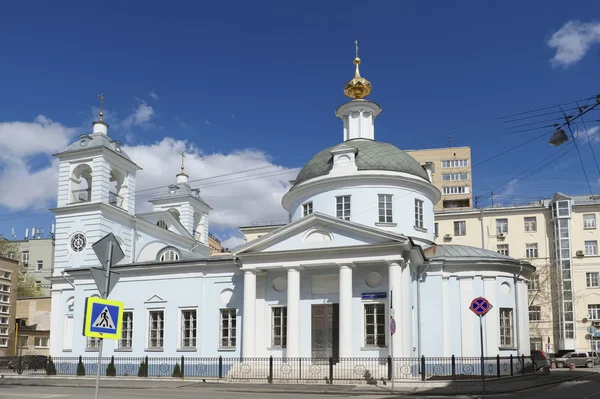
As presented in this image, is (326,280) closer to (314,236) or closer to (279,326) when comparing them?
(314,236)

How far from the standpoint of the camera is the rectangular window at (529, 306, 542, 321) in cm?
5672

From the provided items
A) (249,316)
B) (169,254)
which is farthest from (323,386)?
(169,254)

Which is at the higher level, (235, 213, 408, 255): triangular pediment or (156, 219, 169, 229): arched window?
(156, 219, 169, 229): arched window

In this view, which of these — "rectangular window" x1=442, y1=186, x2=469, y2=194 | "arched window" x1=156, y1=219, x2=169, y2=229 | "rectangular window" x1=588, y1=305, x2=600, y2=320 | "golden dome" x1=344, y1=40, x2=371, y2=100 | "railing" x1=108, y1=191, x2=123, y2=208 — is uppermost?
"rectangular window" x1=442, y1=186, x2=469, y2=194

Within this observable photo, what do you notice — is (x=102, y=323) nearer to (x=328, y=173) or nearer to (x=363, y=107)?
(x=328, y=173)

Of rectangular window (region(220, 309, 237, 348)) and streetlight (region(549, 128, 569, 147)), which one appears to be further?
rectangular window (region(220, 309, 237, 348))

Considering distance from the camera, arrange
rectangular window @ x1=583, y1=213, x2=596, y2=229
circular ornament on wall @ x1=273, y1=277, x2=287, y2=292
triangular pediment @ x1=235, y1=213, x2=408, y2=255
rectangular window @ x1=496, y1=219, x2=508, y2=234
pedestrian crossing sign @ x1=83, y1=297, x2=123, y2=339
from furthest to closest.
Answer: rectangular window @ x1=496, y1=219, x2=508, y2=234 → rectangular window @ x1=583, y1=213, x2=596, y2=229 → circular ornament on wall @ x1=273, y1=277, x2=287, y2=292 → triangular pediment @ x1=235, y1=213, x2=408, y2=255 → pedestrian crossing sign @ x1=83, y1=297, x2=123, y2=339

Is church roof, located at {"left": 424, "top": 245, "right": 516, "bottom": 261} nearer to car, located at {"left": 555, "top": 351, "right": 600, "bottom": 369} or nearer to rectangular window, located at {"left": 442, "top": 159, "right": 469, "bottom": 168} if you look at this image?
car, located at {"left": 555, "top": 351, "right": 600, "bottom": 369}

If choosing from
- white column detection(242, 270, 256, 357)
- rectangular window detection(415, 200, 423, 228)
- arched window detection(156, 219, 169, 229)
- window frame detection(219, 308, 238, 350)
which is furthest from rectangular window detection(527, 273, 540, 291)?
→ white column detection(242, 270, 256, 357)

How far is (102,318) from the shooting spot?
10.8 meters

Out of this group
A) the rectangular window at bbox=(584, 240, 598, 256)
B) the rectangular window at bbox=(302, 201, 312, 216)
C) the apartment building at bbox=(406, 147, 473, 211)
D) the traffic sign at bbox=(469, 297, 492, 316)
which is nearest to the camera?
the traffic sign at bbox=(469, 297, 492, 316)

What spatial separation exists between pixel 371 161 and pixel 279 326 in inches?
379

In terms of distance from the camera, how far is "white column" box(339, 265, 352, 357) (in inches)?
1043

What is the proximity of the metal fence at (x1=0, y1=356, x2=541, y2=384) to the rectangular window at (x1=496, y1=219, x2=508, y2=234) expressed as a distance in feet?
95.4
